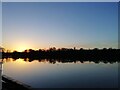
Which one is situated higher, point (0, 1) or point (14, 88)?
point (0, 1)

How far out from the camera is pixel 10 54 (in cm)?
11944

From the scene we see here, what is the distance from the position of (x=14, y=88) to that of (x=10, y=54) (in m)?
107

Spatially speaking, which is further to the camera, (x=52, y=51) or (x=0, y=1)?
(x=52, y=51)

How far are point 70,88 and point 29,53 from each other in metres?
103

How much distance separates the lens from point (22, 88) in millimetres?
14461

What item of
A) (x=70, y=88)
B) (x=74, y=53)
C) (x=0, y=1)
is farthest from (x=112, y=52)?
(x=0, y=1)

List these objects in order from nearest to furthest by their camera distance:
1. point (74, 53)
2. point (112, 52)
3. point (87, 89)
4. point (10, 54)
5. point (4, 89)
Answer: point (4, 89) < point (87, 89) < point (112, 52) < point (74, 53) < point (10, 54)

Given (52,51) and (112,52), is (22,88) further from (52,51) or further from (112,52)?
(52,51)

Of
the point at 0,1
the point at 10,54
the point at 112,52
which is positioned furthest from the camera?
the point at 10,54

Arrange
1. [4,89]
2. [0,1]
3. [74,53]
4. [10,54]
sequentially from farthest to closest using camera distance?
[10,54]
[74,53]
[4,89]
[0,1]

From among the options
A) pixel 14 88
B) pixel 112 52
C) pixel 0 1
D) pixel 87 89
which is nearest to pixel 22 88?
pixel 14 88

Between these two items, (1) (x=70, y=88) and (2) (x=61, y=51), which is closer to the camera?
(1) (x=70, y=88)

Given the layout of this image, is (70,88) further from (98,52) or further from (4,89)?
(98,52)

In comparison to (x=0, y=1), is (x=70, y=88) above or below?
below
